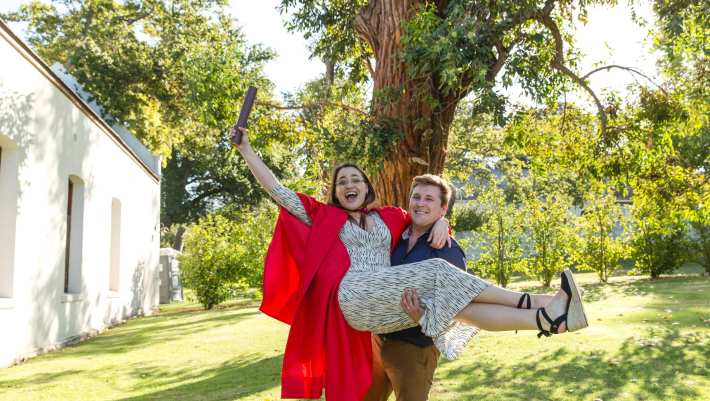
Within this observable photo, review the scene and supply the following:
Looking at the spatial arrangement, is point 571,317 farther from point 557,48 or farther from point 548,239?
point 548,239

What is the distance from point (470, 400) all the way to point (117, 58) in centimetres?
1468

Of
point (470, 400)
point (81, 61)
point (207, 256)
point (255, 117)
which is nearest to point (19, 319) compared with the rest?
point (255, 117)

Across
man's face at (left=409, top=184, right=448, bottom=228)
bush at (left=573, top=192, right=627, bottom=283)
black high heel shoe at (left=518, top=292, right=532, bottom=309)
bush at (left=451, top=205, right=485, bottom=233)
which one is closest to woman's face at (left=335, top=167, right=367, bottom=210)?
man's face at (left=409, top=184, right=448, bottom=228)

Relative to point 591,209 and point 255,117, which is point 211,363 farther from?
point 591,209

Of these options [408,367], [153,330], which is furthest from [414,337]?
[153,330]

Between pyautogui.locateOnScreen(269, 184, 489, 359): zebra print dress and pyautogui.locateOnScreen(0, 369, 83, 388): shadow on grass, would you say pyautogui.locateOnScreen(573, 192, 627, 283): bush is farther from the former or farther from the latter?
pyautogui.locateOnScreen(269, 184, 489, 359): zebra print dress

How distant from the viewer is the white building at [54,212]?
7.90 metres

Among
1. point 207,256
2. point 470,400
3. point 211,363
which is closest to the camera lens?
point 470,400

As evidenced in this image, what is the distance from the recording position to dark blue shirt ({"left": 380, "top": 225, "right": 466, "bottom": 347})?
3.44 meters

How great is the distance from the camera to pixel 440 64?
600 centimetres

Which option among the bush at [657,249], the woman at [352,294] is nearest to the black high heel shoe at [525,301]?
the woman at [352,294]

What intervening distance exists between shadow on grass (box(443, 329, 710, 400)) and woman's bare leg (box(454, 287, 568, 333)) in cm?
275

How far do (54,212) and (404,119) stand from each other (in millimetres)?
5567

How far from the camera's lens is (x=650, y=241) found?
16.9 m
